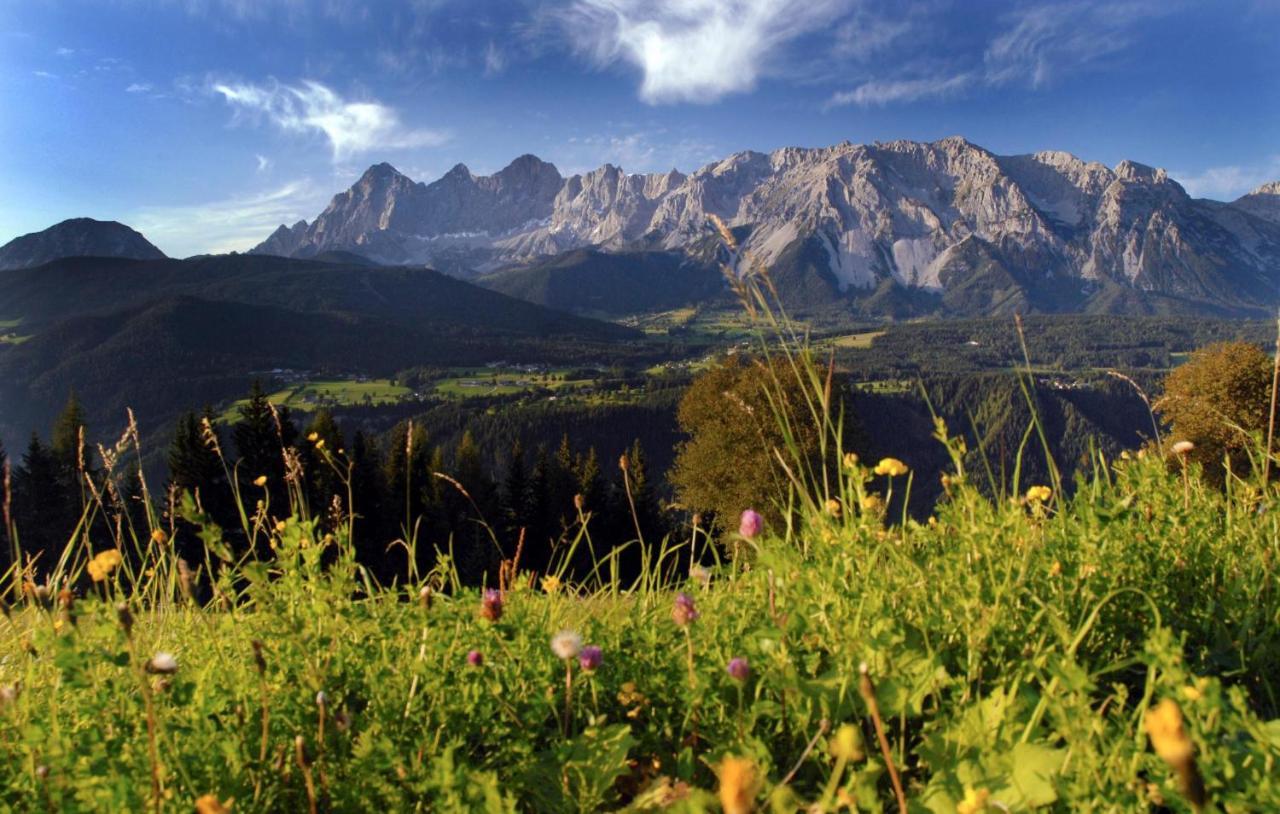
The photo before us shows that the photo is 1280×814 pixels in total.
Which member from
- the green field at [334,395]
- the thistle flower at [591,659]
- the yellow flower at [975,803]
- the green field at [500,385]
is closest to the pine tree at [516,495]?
the thistle flower at [591,659]

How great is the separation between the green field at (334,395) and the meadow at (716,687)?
15764 centimetres

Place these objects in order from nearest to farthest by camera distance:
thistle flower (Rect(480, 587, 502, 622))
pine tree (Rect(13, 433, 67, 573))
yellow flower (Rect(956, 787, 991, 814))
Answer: yellow flower (Rect(956, 787, 991, 814)), thistle flower (Rect(480, 587, 502, 622)), pine tree (Rect(13, 433, 67, 573))

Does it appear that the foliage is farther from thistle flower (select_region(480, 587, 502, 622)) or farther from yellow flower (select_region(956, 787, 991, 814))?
yellow flower (select_region(956, 787, 991, 814))

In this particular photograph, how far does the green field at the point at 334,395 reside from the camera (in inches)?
6112

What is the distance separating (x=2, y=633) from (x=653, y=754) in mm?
3475

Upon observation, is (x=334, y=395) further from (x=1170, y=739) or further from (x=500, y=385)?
(x=1170, y=739)

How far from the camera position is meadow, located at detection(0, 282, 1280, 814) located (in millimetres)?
1475

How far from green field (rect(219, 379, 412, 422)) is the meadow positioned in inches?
6206

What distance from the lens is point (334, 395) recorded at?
166 m

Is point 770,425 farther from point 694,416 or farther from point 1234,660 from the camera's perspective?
point 1234,660

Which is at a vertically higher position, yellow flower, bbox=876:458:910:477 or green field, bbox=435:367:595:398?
yellow flower, bbox=876:458:910:477

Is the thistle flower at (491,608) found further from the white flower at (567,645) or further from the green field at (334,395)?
the green field at (334,395)

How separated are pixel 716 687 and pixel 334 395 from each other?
17782 centimetres

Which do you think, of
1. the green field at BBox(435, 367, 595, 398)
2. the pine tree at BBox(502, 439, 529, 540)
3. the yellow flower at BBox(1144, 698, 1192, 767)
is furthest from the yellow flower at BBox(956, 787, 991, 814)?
the green field at BBox(435, 367, 595, 398)
